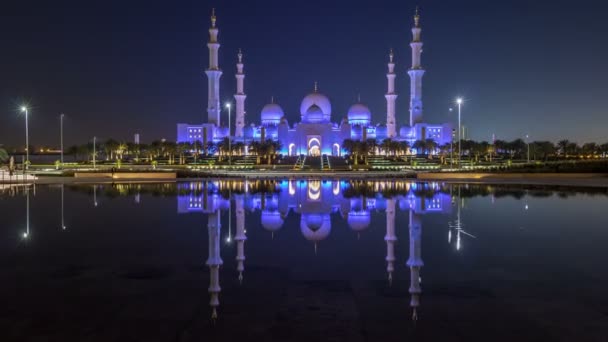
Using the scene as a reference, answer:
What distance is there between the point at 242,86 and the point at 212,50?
728 cm

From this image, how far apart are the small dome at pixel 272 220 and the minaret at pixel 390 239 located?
213 centimetres

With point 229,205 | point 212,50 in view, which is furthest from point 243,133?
point 229,205

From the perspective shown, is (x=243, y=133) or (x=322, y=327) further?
(x=243, y=133)

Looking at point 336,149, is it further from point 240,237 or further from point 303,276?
point 303,276

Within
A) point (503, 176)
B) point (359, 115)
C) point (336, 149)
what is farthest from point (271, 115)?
point (503, 176)

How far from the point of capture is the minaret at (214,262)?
5.04 m

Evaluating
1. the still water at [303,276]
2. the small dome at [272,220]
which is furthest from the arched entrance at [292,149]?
the still water at [303,276]

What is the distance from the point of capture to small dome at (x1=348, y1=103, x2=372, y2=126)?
64750mm

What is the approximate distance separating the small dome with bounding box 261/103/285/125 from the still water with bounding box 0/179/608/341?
53.8m

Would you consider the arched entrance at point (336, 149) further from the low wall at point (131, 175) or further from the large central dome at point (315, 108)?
the low wall at point (131, 175)

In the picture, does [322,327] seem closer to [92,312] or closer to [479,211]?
[92,312]

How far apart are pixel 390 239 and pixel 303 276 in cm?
281

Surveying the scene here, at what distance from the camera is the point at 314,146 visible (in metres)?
61.2

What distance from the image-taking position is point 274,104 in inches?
2596
